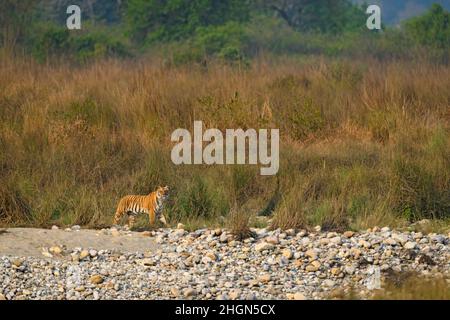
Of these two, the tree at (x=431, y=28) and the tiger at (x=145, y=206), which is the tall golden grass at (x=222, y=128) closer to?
the tiger at (x=145, y=206)

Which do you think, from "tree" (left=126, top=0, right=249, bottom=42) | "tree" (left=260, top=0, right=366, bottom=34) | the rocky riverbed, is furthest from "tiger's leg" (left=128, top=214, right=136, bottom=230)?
"tree" (left=260, top=0, right=366, bottom=34)

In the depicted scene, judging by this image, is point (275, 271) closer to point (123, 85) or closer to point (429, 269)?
point (429, 269)

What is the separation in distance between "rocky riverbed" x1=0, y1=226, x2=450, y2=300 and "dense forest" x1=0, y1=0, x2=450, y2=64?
35.7 ft

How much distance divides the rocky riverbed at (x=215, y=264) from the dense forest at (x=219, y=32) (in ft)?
35.7

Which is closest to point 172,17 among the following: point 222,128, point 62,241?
point 222,128

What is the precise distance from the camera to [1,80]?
52.5 feet

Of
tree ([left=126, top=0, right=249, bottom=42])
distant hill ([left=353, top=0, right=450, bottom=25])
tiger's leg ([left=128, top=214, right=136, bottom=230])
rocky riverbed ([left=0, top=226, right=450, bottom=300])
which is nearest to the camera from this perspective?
rocky riverbed ([left=0, top=226, right=450, bottom=300])

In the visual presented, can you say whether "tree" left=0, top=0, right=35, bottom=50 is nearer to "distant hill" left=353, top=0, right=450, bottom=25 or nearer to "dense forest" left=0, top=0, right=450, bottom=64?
"dense forest" left=0, top=0, right=450, bottom=64

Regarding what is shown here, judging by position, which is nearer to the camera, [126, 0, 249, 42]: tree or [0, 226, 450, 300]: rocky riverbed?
[0, 226, 450, 300]: rocky riverbed

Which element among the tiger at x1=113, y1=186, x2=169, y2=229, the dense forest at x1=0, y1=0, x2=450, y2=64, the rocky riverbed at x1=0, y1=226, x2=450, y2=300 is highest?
the dense forest at x1=0, y1=0, x2=450, y2=64

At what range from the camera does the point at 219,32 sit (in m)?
27.4

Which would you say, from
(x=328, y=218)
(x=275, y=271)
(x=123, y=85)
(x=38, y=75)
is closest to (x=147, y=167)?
(x=328, y=218)

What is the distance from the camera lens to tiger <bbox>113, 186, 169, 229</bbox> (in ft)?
33.2

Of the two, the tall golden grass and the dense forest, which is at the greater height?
the dense forest
